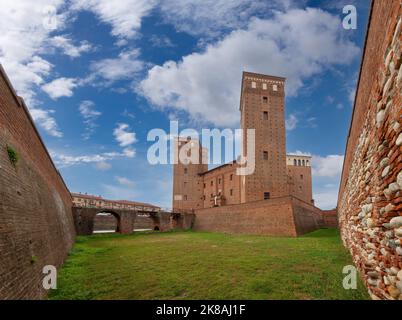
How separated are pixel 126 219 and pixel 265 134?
19352 mm

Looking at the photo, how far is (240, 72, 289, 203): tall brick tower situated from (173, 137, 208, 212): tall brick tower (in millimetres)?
18942

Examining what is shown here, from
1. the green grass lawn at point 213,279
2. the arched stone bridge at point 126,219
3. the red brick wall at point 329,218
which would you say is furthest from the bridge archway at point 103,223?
the green grass lawn at point 213,279

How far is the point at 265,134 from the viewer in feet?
102

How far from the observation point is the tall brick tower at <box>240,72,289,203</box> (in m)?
30.4

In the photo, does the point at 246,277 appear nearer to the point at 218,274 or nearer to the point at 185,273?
the point at 218,274

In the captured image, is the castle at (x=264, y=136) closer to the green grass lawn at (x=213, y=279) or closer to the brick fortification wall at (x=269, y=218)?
the brick fortification wall at (x=269, y=218)

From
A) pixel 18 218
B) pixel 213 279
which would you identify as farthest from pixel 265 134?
pixel 18 218

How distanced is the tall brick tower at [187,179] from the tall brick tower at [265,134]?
746 inches

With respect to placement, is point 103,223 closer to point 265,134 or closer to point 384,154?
point 265,134

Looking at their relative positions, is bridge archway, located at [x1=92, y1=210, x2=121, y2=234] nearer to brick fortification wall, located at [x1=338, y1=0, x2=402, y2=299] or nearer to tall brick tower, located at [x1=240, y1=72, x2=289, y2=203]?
tall brick tower, located at [x1=240, y1=72, x2=289, y2=203]

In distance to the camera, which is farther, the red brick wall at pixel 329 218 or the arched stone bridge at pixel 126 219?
the red brick wall at pixel 329 218

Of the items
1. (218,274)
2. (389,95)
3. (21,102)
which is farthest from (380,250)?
(21,102)

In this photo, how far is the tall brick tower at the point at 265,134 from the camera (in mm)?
30406
